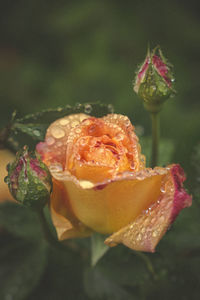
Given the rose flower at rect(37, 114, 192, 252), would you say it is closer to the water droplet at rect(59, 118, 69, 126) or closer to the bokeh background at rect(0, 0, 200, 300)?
the water droplet at rect(59, 118, 69, 126)

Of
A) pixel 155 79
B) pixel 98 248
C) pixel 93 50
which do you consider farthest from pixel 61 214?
pixel 93 50

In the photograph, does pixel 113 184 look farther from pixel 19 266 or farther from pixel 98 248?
pixel 19 266

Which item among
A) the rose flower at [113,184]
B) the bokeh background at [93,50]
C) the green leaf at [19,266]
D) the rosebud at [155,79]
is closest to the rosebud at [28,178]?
the rose flower at [113,184]

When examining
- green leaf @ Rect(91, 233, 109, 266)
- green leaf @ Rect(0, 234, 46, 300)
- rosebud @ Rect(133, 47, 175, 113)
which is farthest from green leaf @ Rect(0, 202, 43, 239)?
rosebud @ Rect(133, 47, 175, 113)

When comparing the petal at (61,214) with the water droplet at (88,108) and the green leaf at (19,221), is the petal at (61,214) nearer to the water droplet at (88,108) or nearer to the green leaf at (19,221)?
the water droplet at (88,108)

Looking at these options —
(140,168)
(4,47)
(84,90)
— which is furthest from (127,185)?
(4,47)

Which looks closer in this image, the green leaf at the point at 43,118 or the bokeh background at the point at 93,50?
the green leaf at the point at 43,118

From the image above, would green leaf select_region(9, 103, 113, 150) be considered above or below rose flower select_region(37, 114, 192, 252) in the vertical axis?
above
